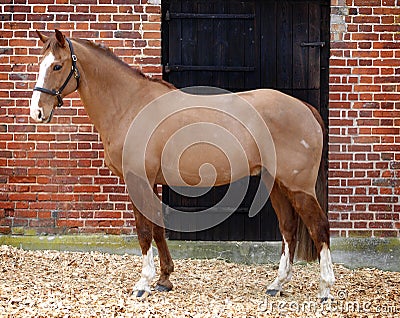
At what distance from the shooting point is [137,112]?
5059 mm

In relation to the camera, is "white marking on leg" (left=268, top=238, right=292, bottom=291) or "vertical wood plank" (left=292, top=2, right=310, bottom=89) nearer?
"white marking on leg" (left=268, top=238, right=292, bottom=291)

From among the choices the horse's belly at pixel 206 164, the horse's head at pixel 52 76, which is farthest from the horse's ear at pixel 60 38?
the horse's belly at pixel 206 164

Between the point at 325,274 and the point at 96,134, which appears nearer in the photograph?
the point at 325,274

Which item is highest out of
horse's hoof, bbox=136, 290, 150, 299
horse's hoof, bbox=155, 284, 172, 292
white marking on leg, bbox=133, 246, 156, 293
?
white marking on leg, bbox=133, 246, 156, 293

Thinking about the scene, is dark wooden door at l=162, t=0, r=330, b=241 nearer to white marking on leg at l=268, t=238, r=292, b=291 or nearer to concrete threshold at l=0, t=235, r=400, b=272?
concrete threshold at l=0, t=235, r=400, b=272

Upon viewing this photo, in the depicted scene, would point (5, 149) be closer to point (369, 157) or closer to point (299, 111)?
point (299, 111)

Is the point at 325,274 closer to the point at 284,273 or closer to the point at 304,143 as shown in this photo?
the point at 284,273

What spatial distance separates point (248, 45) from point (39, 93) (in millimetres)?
2404

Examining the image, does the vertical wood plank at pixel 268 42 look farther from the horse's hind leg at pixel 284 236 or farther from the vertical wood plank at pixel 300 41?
the horse's hind leg at pixel 284 236

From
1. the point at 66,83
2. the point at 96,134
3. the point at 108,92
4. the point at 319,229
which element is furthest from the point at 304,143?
the point at 96,134

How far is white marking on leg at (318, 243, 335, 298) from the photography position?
4898mm

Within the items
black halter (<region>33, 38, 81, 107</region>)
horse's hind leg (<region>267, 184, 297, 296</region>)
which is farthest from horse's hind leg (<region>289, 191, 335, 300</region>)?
black halter (<region>33, 38, 81, 107</region>)

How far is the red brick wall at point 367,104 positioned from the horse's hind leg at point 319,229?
1407mm

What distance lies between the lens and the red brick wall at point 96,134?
6246 millimetres
